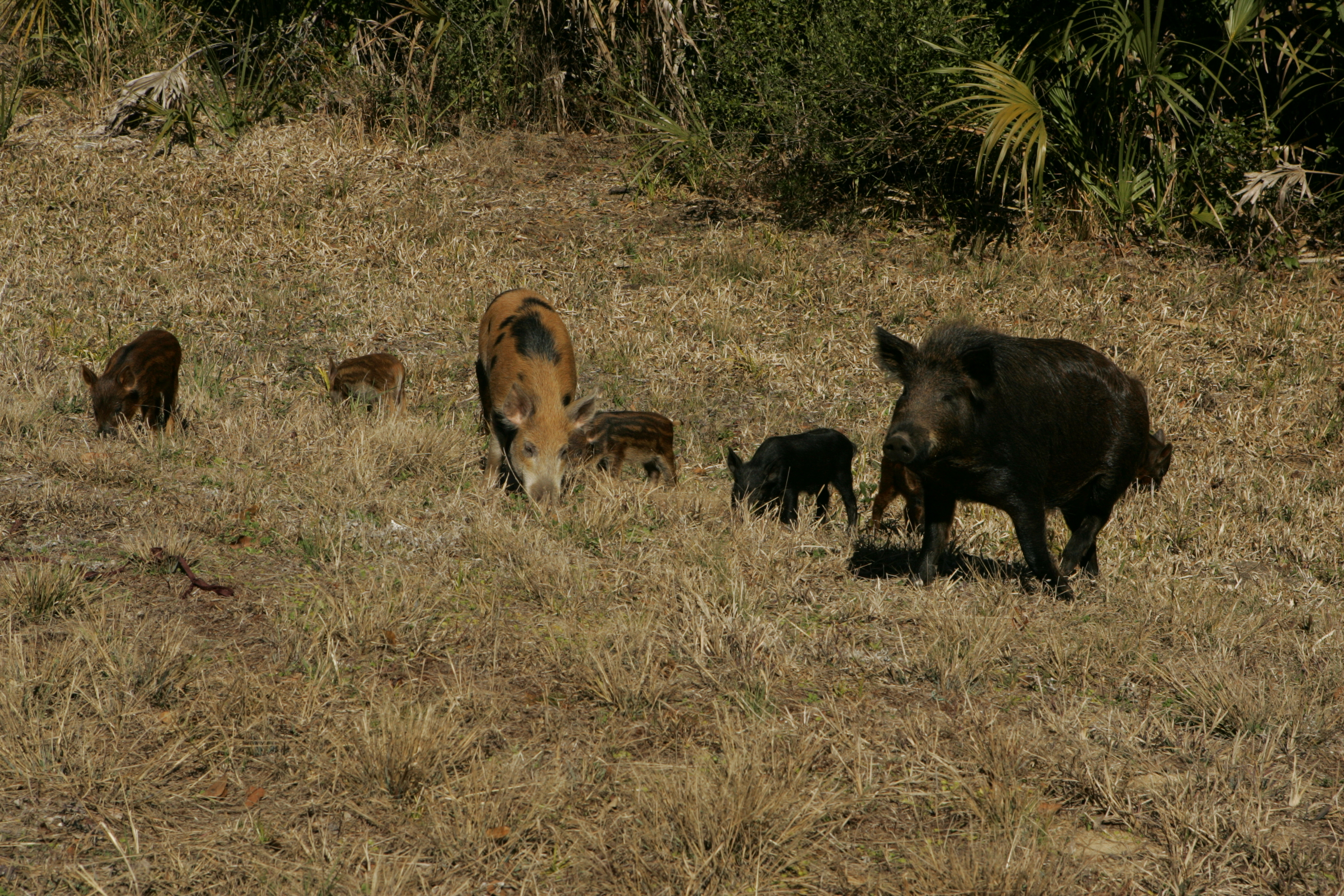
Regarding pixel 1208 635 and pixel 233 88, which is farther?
pixel 233 88

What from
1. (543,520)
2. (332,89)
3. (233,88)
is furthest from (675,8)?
(543,520)

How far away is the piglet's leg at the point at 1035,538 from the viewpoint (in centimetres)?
573

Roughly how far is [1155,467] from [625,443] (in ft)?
12.2

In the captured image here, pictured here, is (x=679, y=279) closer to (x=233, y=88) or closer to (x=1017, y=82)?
(x=1017, y=82)

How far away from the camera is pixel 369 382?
906cm

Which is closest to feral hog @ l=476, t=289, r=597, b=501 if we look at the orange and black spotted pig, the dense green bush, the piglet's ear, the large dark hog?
the piglet's ear

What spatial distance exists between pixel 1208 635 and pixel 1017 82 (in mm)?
8223

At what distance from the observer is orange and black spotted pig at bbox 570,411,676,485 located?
812 centimetres

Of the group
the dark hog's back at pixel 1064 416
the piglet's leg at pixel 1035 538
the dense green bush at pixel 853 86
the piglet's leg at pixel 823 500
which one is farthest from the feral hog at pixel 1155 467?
the dense green bush at pixel 853 86

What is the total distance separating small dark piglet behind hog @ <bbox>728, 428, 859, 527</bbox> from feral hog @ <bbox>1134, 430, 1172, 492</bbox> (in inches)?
80.1

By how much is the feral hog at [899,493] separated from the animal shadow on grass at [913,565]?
0.52 meters

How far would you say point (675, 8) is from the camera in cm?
1491

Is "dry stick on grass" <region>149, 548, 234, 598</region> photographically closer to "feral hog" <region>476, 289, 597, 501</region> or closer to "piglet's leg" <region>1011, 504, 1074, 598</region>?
"feral hog" <region>476, 289, 597, 501</region>

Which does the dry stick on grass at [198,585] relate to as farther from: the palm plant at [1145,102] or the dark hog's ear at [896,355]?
the palm plant at [1145,102]
